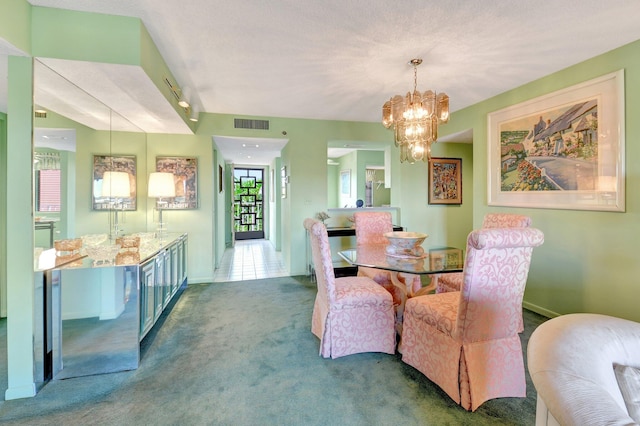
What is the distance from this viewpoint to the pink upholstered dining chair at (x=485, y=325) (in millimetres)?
1524

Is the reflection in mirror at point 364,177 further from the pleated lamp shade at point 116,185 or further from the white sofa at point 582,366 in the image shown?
the white sofa at point 582,366

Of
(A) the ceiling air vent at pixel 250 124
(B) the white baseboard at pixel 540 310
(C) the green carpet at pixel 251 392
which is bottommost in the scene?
(C) the green carpet at pixel 251 392

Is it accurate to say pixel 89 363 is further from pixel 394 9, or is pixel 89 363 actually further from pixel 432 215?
pixel 432 215

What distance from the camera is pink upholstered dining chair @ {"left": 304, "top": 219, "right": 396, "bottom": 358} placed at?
2127 millimetres

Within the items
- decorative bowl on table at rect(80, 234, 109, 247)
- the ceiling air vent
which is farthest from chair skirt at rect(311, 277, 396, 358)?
the ceiling air vent

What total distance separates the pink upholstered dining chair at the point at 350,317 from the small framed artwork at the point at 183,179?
2.59 meters

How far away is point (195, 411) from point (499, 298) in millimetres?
1913

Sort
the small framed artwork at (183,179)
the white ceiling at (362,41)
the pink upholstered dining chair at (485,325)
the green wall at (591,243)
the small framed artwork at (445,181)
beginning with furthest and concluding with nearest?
the small framed artwork at (445,181) < the small framed artwork at (183,179) < the green wall at (591,243) < the white ceiling at (362,41) < the pink upholstered dining chair at (485,325)

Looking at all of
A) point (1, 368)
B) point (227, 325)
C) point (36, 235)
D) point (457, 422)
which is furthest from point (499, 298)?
point (1, 368)

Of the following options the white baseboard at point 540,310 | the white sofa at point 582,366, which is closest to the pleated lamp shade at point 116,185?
the white sofa at point 582,366

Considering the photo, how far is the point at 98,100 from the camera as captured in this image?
8.41 feet

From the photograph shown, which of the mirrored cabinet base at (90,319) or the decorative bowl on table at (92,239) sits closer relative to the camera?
the mirrored cabinet base at (90,319)

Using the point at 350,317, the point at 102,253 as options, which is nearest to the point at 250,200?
the point at 102,253

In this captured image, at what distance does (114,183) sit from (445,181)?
4.94 metres
